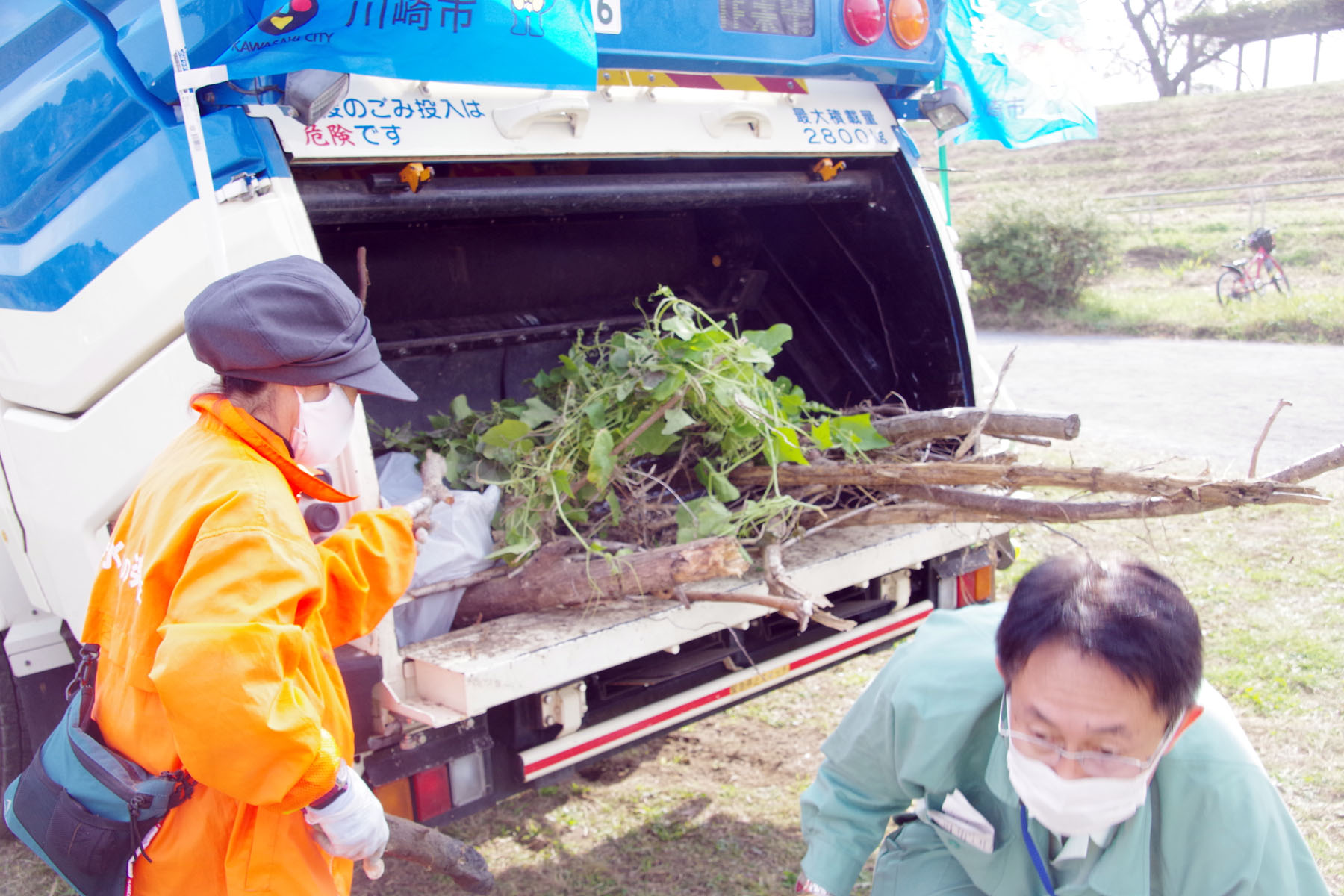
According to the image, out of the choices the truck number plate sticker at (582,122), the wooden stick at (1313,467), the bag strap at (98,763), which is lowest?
the bag strap at (98,763)

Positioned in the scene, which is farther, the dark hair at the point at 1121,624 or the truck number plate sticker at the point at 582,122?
the truck number plate sticker at the point at 582,122

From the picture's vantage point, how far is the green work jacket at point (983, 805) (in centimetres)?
148

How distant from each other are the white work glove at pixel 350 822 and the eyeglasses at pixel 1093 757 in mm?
927

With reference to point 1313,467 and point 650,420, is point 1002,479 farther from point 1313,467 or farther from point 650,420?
point 650,420

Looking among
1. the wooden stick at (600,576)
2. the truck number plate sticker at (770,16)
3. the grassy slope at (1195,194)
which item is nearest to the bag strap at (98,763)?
the wooden stick at (600,576)

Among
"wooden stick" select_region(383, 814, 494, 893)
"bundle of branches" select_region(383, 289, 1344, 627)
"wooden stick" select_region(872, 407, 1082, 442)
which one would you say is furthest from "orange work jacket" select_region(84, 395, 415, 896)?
"wooden stick" select_region(872, 407, 1082, 442)

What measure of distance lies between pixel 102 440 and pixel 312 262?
706mm

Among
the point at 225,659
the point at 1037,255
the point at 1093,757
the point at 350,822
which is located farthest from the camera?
the point at 1037,255

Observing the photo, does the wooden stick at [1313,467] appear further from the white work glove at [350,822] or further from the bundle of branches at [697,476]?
the white work glove at [350,822]

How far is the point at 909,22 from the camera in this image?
2838 mm

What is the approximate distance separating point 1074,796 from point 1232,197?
1958 cm

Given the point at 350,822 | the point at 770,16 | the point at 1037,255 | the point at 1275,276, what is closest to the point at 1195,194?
the point at 1275,276

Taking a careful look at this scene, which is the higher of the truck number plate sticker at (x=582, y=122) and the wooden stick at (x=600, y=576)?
the truck number plate sticker at (x=582, y=122)

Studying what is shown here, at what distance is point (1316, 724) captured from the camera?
3195mm
